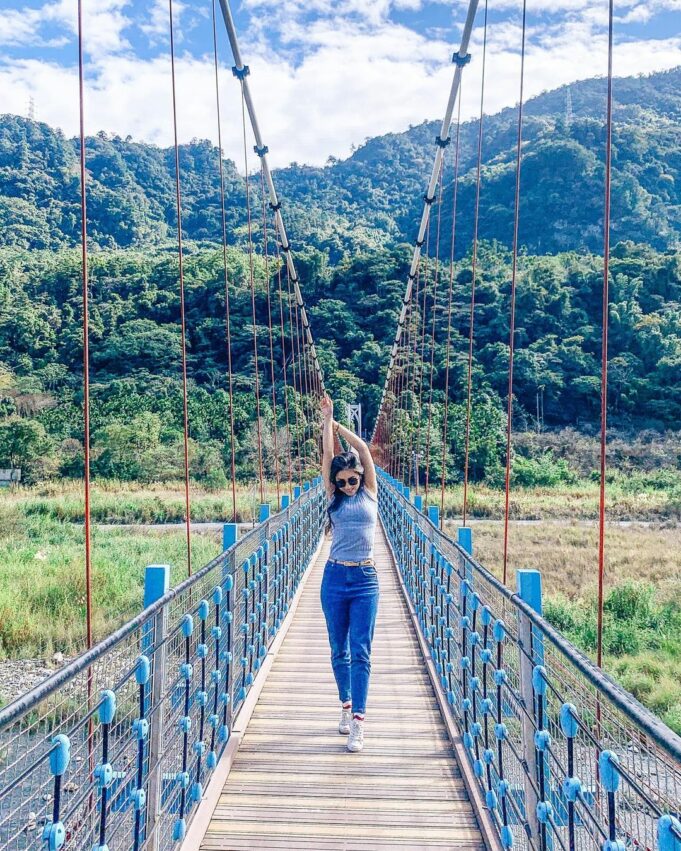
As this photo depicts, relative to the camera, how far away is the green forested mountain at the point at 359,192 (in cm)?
3041

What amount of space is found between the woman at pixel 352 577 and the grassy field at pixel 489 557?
4782mm

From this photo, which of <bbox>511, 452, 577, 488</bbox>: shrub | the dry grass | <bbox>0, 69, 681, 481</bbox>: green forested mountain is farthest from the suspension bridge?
<bbox>511, 452, 577, 488</bbox>: shrub

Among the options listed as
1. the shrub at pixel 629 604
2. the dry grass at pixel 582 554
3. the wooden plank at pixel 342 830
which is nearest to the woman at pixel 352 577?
the wooden plank at pixel 342 830

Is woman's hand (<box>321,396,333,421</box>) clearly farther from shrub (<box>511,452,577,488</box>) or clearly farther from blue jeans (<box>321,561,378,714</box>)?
shrub (<box>511,452,577,488</box>)

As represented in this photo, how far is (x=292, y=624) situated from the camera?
3695 mm

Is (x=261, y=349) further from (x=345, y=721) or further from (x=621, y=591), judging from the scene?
(x=345, y=721)

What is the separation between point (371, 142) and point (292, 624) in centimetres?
6415

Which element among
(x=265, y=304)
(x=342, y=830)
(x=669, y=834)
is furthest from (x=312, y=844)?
(x=265, y=304)

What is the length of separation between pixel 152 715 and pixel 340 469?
2.68ft

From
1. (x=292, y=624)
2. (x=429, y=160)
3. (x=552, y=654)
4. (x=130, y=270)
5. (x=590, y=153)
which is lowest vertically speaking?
(x=292, y=624)

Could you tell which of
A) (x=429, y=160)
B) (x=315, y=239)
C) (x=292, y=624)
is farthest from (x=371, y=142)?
(x=292, y=624)

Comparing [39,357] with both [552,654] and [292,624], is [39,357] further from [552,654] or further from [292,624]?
[552,654]

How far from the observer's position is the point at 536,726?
57.4 inches

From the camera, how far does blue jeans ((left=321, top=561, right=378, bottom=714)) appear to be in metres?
2.02
